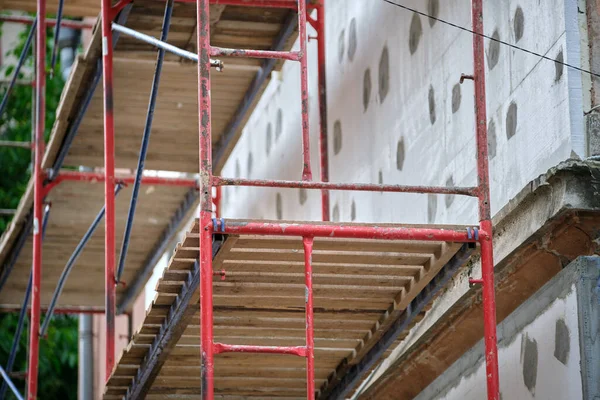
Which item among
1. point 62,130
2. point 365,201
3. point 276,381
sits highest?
point 62,130

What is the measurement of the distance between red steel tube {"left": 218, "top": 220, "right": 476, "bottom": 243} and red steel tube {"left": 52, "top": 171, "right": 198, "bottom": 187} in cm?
466

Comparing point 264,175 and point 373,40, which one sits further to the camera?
point 264,175

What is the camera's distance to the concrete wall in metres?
8.25

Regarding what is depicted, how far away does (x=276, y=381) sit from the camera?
1053 cm

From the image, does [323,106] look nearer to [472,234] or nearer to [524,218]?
[524,218]

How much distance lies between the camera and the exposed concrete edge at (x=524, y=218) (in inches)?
308

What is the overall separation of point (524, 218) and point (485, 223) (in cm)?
48

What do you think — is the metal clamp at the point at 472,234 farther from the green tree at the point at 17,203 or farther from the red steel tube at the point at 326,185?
the green tree at the point at 17,203

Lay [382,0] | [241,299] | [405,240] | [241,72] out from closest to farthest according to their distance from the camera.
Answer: [405,240] → [241,299] → [382,0] → [241,72]

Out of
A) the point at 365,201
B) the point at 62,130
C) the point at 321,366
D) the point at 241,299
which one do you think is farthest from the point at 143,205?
the point at 241,299

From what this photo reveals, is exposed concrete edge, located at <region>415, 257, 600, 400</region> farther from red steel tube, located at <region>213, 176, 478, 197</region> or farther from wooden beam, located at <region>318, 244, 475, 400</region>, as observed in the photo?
red steel tube, located at <region>213, 176, 478, 197</region>

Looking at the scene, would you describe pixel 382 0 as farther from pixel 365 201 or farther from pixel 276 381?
pixel 276 381

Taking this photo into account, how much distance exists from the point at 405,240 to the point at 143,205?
7.69 metres

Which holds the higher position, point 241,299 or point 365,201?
point 365,201
